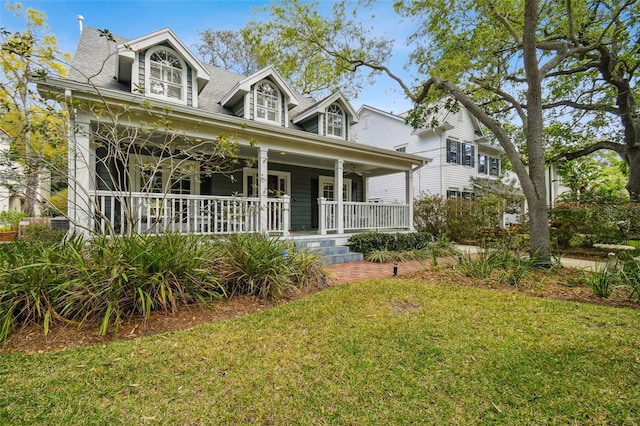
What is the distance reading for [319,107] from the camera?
10047 mm

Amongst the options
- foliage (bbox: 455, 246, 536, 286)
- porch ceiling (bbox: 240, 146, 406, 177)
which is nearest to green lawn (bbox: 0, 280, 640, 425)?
foliage (bbox: 455, 246, 536, 286)

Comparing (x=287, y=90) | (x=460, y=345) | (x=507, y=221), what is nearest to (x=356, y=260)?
(x=460, y=345)

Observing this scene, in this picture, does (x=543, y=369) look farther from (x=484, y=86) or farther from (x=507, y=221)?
(x=507, y=221)

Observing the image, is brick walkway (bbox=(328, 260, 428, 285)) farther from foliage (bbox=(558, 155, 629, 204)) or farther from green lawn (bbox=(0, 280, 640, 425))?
foliage (bbox=(558, 155, 629, 204))

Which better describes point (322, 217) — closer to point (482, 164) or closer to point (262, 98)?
point (262, 98)

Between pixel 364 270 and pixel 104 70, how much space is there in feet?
29.8

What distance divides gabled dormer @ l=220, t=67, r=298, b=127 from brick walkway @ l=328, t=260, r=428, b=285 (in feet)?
18.0

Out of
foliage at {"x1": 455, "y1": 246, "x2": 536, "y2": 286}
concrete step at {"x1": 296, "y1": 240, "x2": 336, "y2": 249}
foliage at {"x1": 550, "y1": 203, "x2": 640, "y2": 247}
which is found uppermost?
foliage at {"x1": 550, "y1": 203, "x2": 640, "y2": 247}

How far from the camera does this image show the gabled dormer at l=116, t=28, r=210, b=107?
7.16 meters

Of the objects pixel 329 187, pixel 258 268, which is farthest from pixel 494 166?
pixel 258 268

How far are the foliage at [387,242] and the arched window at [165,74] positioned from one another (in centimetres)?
663

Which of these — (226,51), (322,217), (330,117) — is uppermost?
(226,51)

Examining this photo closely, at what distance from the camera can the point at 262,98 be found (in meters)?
9.27

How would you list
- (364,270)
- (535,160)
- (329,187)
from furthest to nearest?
(329,187) → (364,270) → (535,160)
